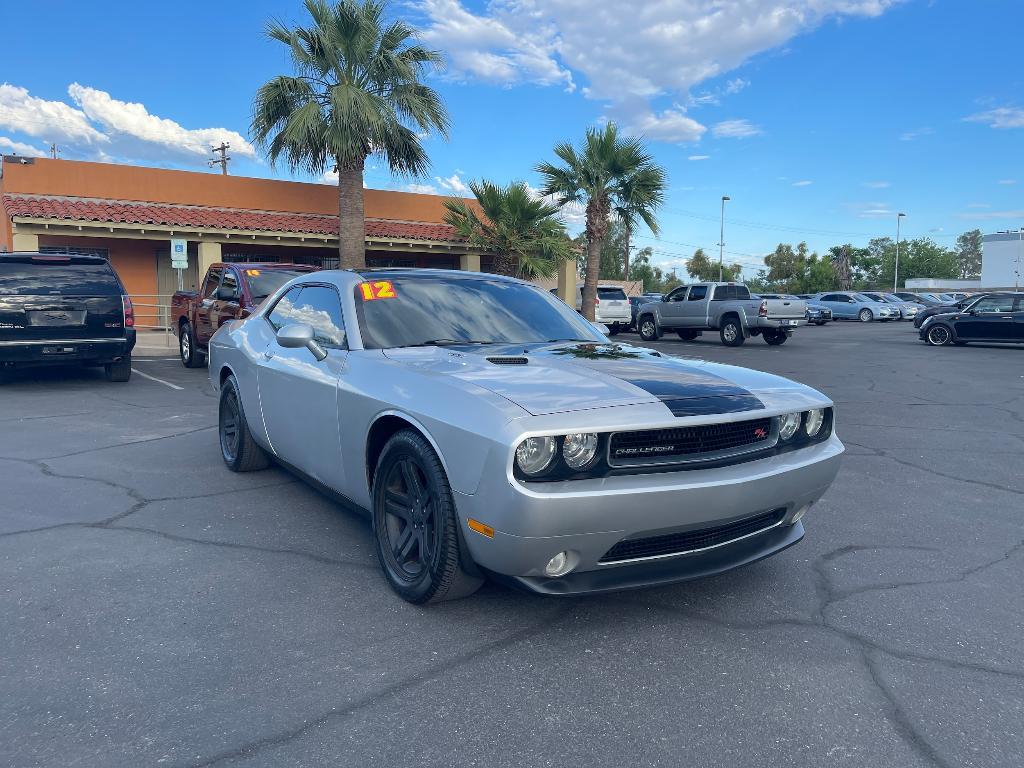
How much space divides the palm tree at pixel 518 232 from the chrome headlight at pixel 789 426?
62.9 ft

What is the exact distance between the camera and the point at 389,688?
279cm

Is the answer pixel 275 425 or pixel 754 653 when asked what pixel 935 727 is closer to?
pixel 754 653

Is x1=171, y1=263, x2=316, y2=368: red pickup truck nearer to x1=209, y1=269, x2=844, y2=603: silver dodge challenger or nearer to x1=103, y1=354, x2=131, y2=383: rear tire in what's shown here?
x1=103, y1=354, x2=131, y2=383: rear tire

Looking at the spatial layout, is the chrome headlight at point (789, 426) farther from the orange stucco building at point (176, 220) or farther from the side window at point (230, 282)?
the orange stucco building at point (176, 220)

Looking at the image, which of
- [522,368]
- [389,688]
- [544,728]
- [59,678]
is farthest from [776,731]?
[59,678]

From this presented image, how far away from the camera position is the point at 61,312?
10.0 meters

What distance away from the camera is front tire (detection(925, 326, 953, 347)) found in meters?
22.3

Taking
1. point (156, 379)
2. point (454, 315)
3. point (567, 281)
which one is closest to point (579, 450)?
point (454, 315)

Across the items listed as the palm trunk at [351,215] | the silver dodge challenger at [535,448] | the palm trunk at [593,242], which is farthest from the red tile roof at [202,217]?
the silver dodge challenger at [535,448]

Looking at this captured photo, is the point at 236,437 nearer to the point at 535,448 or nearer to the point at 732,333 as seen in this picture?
the point at 535,448

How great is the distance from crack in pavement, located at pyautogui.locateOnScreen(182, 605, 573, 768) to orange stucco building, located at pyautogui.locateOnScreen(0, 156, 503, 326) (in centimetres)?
1903

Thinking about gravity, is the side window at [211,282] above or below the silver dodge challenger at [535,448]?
above

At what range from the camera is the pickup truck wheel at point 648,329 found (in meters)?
24.6

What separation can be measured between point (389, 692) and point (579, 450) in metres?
1.08
